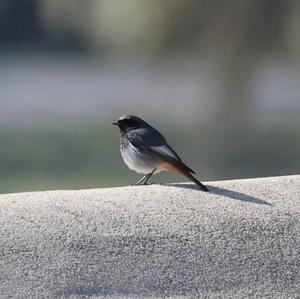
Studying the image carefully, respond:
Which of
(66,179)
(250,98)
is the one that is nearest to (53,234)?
(66,179)

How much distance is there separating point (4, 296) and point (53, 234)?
56 centimetres

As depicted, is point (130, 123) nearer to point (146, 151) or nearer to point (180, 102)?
point (146, 151)

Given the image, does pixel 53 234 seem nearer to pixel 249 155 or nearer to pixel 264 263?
pixel 264 263

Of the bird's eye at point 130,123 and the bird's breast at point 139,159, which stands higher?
the bird's eye at point 130,123

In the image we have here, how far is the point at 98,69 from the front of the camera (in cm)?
3031

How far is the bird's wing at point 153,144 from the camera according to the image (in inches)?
338

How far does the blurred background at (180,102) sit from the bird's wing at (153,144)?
7195 mm

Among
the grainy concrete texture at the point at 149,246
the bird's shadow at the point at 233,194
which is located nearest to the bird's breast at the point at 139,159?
the bird's shadow at the point at 233,194

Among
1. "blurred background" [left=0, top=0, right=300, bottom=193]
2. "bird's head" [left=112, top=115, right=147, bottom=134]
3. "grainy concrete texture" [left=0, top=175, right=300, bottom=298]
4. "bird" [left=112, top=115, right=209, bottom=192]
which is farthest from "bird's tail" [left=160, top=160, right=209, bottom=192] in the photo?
"blurred background" [left=0, top=0, right=300, bottom=193]

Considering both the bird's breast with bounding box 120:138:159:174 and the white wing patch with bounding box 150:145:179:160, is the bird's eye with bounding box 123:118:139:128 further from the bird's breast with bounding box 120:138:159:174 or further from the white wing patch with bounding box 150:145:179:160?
the white wing patch with bounding box 150:145:179:160

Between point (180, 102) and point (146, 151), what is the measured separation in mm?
14759

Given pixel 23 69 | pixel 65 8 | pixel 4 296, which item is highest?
pixel 4 296

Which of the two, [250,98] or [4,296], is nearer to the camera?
[4,296]

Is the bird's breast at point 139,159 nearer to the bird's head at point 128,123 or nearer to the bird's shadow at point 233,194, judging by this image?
the bird's head at point 128,123
